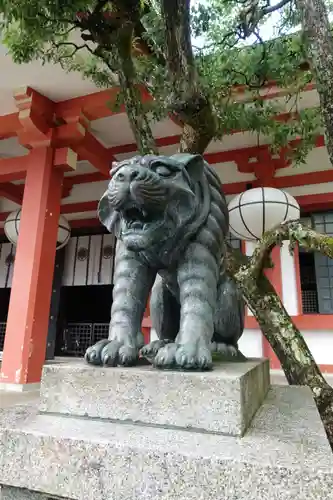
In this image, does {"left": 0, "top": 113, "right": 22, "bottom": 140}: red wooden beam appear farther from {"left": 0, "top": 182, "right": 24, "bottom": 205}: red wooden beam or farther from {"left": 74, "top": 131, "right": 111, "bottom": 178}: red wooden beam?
{"left": 0, "top": 182, "right": 24, "bottom": 205}: red wooden beam

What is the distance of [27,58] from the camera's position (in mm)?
2145

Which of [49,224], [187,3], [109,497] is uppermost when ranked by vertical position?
[187,3]

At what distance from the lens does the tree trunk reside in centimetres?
169

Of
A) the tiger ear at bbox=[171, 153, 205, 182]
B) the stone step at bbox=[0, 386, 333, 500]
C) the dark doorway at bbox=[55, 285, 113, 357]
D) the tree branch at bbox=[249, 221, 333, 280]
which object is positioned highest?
the dark doorway at bbox=[55, 285, 113, 357]

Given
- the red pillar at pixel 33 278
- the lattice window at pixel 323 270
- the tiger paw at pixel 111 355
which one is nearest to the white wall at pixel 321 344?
the lattice window at pixel 323 270

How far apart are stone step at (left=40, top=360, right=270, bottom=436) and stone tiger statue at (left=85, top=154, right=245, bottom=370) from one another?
6cm

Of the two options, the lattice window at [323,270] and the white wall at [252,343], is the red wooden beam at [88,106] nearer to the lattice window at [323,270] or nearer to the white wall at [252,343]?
the lattice window at [323,270]

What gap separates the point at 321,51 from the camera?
68.1 inches

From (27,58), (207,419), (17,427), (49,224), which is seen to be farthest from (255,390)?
(49,224)

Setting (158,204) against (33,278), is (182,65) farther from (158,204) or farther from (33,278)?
(33,278)

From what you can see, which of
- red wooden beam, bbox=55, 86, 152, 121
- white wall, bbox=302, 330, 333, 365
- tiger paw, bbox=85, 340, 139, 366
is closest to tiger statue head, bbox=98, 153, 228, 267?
tiger paw, bbox=85, 340, 139, 366

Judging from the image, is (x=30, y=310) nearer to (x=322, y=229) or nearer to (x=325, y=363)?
(x=325, y=363)

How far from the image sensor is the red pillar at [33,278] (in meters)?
3.33

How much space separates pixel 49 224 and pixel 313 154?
327cm
